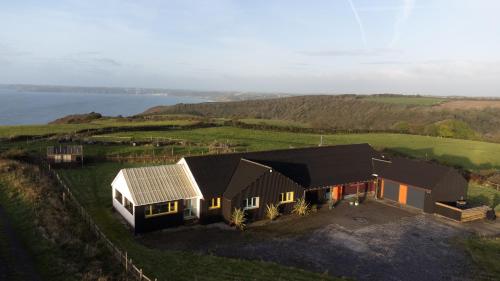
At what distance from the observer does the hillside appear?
77.3 m

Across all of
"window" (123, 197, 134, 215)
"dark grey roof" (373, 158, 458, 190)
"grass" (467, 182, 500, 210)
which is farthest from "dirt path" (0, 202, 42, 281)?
"grass" (467, 182, 500, 210)

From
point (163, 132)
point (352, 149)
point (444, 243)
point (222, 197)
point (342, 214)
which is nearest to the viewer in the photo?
point (444, 243)

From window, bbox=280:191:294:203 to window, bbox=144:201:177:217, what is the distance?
7.48 metres

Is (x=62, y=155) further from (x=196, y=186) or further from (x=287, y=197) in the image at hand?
(x=287, y=197)

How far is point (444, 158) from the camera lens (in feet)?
160

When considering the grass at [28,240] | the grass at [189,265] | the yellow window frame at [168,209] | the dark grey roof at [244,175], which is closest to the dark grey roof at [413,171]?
the dark grey roof at [244,175]

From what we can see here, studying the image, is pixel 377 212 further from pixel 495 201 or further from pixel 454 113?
pixel 454 113

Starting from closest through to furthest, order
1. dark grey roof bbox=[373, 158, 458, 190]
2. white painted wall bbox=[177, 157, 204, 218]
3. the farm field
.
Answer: the farm field, white painted wall bbox=[177, 157, 204, 218], dark grey roof bbox=[373, 158, 458, 190]

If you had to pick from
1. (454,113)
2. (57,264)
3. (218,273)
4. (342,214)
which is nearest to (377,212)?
(342,214)

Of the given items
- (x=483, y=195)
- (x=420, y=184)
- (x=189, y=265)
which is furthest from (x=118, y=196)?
(x=483, y=195)

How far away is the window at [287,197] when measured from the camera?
88.9 feet

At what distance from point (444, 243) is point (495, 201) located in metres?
13.4

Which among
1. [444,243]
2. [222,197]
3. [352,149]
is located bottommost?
[444,243]

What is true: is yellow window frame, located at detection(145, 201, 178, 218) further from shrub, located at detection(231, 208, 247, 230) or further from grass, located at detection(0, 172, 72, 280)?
grass, located at detection(0, 172, 72, 280)
